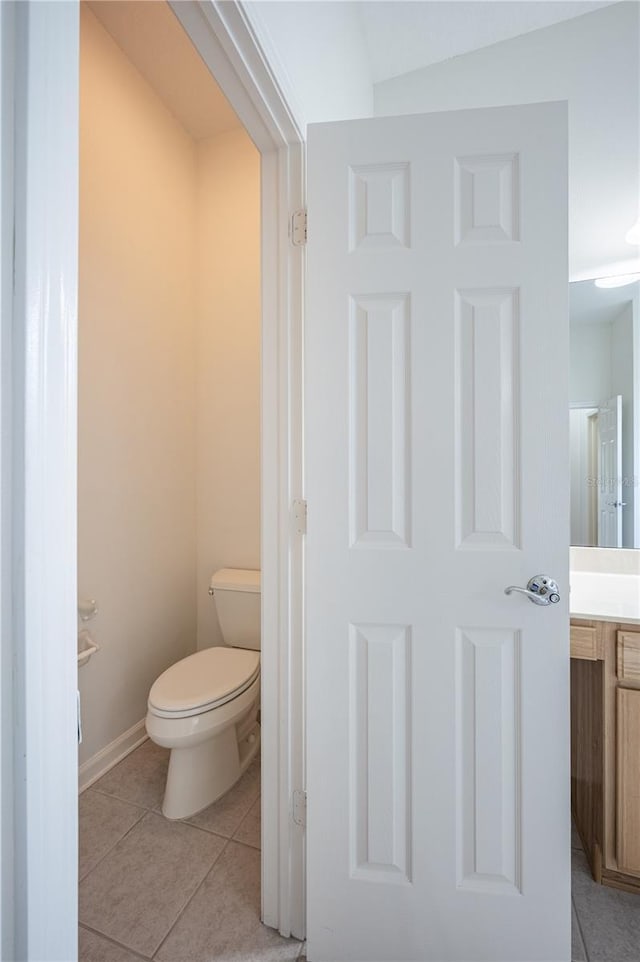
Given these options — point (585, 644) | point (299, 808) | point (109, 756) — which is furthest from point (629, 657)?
point (109, 756)

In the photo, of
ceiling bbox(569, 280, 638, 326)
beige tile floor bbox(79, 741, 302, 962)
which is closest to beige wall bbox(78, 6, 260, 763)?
beige tile floor bbox(79, 741, 302, 962)

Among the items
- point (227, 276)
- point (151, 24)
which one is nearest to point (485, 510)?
point (227, 276)

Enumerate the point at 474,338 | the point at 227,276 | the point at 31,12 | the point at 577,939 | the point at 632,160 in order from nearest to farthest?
the point at 31,12 → the point at 474,338 → the point at 577,939 → the point at 632,160 → the point at 227,276

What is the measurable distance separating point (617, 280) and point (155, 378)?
200 centimetres

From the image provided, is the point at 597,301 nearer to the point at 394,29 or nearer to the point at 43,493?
the point at 394,29

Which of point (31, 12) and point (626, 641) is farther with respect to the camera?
point (626, 641)

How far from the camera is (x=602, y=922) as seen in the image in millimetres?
1280

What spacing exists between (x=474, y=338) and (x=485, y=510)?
425mm

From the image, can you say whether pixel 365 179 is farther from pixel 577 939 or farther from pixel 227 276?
pixel 577 939

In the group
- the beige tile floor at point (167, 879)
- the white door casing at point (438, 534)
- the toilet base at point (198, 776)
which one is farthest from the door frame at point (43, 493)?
the toilet base at point (198, 776)

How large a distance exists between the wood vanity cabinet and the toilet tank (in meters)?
1.34

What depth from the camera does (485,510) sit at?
1.11 meters

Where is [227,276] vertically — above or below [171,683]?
above

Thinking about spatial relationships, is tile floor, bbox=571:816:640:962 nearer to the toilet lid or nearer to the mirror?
the mirror
